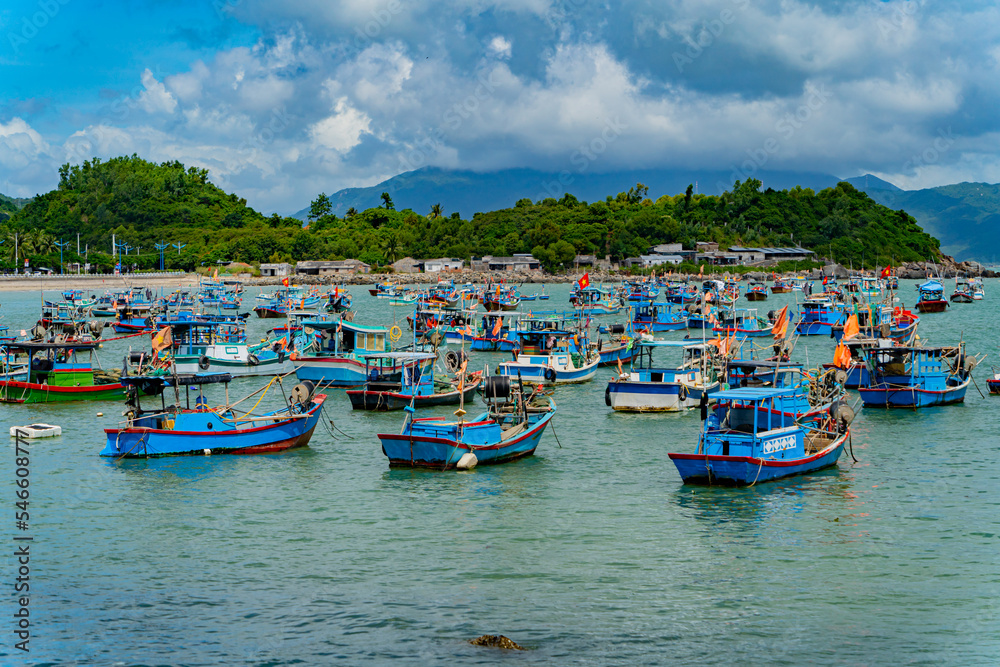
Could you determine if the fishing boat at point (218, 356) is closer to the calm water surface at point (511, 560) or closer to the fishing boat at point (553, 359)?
the fishing boat at point (553, 359)

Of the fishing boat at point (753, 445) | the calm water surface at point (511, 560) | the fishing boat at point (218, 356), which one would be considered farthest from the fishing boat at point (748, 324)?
the fishing boat at point (753, 445)

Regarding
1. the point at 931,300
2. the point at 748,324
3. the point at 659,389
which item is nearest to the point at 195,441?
the point at 659,389

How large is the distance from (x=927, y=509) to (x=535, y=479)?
10784mm

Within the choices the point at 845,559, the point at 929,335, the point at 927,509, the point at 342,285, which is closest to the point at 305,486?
the point at 845,559

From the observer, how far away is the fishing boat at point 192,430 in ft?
102

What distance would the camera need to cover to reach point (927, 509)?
25.7 metres

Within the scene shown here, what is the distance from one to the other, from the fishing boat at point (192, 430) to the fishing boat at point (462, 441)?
4.45 metres

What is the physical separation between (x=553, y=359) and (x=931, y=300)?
79.0 meters

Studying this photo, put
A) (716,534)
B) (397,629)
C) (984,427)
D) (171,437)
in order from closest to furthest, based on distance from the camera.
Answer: (397,629), (716,534), (171,437), (984,427)

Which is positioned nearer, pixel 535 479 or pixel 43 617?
pixel 43 617

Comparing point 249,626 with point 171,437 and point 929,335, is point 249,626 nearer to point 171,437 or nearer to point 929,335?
point 171,437

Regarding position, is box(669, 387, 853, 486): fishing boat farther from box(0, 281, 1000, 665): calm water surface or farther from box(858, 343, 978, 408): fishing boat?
box(858, 343, 978, 408): fishing boat

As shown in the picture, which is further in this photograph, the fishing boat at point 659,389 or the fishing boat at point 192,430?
the fishing boat at point 659,389

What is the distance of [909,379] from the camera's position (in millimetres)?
41781
